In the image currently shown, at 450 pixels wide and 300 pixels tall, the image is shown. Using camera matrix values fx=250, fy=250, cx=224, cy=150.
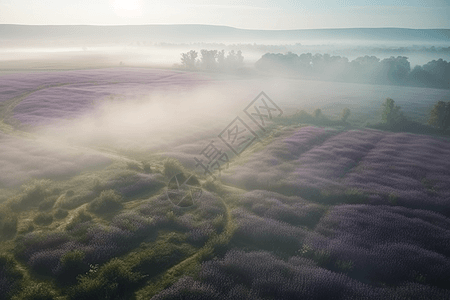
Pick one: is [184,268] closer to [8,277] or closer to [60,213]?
[8,277]

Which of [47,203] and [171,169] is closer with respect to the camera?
[47,203]

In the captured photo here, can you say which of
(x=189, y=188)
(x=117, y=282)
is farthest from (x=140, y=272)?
(x=189, y=188)

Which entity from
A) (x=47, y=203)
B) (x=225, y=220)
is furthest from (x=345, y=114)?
(x=47, y=203)

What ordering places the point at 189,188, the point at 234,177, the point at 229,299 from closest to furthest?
the point at 229,299 → the point at 189,188 → the point at 234,177

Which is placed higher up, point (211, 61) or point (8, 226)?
point (211, 61)

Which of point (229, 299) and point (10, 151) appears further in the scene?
point (10, 151)

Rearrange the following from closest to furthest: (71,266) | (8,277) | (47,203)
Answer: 1. (8,277)
2. (71,266)
3. (47,203)

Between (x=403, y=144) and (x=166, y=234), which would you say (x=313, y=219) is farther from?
(x=403, y=144)

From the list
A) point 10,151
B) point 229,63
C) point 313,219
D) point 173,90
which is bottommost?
point 313,219
